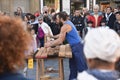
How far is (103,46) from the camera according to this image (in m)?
2.64

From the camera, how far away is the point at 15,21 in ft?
8.93

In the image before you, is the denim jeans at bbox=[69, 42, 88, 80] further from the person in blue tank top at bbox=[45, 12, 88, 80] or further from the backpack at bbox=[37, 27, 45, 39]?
the backpack at bbox=[37, 27, 45, 39]

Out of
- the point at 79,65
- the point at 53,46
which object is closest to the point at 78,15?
the point at 53,46

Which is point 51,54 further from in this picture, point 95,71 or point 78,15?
point 78,15

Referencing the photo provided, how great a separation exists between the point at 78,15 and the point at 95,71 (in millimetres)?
13274

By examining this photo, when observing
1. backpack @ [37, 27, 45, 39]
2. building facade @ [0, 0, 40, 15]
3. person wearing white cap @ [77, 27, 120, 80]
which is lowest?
backpack @ [37, 27, 45, 39]

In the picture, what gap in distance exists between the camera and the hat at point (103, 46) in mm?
2637

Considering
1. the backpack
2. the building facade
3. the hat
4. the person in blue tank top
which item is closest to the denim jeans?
the person in blue tank top

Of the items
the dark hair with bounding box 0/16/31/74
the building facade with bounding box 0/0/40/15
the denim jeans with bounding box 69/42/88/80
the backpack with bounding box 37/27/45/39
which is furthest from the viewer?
the building facade with bounding box 0/0/40/15

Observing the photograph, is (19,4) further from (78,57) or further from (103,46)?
(103,46)

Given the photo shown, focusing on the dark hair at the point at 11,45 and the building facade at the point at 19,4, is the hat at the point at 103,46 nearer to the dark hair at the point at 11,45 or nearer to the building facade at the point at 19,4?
the dark hair at the point at 11,45

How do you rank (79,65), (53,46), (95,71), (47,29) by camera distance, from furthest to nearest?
(47,29) < (53,46) < (79,65) < (95,71)

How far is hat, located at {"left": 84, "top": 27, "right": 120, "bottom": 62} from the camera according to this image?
2.64 meters

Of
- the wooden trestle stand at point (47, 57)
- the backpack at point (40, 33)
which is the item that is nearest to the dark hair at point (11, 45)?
the wooden trestle stand at point (47, 57)
